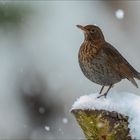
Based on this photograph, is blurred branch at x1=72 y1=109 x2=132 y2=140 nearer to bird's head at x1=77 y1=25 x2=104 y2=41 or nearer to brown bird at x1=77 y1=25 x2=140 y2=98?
brown bird at x1=77 y1=25 x2=140 y2=98

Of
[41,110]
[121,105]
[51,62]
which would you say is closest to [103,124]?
[121,105]

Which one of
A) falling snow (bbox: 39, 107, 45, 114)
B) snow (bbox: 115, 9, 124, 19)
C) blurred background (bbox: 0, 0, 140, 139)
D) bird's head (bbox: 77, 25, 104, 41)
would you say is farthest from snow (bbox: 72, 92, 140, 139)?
snow (bbox: 115, 9, 124, 19)

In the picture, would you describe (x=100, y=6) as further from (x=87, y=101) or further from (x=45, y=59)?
(x=87, y=101)

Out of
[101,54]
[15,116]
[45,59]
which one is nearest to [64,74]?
[45,59]

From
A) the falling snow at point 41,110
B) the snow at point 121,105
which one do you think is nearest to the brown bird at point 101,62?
the snow at point 121,105

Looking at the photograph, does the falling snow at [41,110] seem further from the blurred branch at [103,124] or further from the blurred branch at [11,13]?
the blurred branch at [103,124]

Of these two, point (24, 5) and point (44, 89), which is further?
point (44, 89)
